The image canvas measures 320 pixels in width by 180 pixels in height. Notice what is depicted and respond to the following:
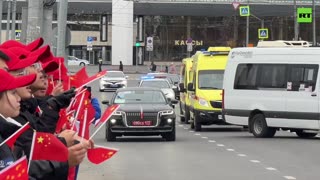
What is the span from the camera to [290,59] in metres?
20.0

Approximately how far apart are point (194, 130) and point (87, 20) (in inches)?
2877

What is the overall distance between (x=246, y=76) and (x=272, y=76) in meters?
0.84

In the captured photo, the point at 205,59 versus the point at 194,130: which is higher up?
the point at 205,59

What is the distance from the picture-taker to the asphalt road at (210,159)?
483 inches

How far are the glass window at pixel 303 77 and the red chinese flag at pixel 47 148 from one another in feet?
53.3

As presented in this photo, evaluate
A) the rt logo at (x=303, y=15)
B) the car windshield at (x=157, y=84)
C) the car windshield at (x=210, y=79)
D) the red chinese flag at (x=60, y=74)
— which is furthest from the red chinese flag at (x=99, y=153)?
the rt logo at (x=303, y=15)

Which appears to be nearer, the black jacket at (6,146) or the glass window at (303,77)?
the black jacket at (6,146)

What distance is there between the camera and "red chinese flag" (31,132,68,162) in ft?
12.0

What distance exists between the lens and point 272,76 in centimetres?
2036

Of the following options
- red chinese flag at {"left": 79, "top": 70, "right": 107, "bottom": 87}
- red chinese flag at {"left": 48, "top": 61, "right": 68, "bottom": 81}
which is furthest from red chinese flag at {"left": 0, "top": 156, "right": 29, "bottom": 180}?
red chinese flag at {"left": 48, "top": 61, "right": 68, "bottom": 81}

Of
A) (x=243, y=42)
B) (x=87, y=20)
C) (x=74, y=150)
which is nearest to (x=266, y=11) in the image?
(x=243, y=42)

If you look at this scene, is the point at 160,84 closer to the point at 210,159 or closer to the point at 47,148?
the point at 210,159

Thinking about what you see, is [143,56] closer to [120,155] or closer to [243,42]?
[243,42]

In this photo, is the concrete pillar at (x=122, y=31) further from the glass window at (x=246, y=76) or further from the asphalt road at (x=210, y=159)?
the asphalt road at (x=210, y=159)
